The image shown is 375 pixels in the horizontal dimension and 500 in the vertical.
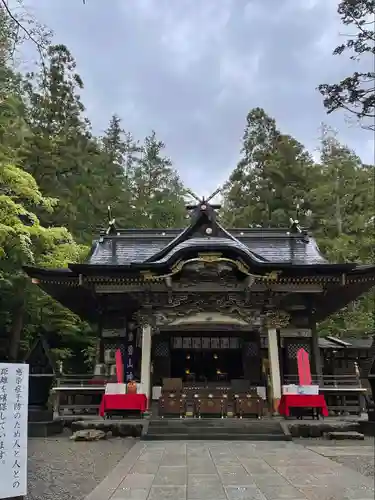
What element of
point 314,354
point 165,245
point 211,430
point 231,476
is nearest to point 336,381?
point 314,354

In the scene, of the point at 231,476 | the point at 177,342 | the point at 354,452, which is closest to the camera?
the point at 231,476

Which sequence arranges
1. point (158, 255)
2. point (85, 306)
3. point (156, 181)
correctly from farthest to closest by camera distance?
point (156, 181), point (85, 306), point (158, 255)

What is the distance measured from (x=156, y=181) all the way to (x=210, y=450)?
28.0 m

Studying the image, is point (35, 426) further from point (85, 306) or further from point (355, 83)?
point (355, 83)

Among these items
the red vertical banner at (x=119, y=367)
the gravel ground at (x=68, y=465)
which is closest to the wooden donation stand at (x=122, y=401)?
the red vertical banner at (x=119, y=367)

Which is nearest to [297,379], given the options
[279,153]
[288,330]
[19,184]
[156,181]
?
[288,330]

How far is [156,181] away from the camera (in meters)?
34.7

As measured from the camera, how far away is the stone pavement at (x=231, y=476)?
194 inches

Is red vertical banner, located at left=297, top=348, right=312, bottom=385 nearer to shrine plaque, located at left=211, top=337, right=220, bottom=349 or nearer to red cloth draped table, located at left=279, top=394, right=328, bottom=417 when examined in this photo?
red cloth draped table, located at left=279, top=394, right=328, bottom=417

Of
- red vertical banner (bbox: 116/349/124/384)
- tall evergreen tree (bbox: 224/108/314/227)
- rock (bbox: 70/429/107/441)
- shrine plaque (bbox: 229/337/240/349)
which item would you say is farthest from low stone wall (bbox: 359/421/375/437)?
tall evergreen tree (bbox: 224/108/314/227)

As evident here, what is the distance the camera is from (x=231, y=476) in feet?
19.3

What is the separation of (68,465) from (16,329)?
10786 millimetres

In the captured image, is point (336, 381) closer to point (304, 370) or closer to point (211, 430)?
point (304, 370)

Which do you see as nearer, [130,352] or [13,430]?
[13,430]
